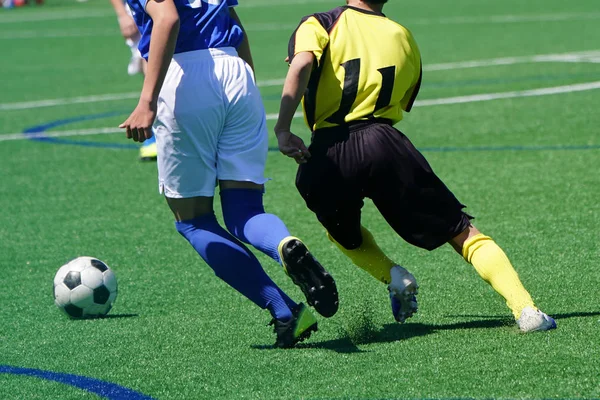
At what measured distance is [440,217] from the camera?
15.5 feet

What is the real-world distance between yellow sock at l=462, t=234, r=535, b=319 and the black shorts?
0.36 feet

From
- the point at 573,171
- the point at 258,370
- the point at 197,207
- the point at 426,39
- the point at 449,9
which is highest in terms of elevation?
the point at 197,207

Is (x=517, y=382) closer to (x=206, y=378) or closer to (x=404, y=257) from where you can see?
(x=206, y=378)

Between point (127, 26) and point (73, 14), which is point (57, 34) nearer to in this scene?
point (73, 14)

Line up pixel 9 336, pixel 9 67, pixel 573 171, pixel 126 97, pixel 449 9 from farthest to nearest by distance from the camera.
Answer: pixel 449 9 → pixel 9 67 → pixel 126 97 → pixel 573 171 → pixel 9 336

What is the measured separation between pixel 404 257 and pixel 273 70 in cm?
1059

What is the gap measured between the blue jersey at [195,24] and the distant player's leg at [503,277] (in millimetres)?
1371

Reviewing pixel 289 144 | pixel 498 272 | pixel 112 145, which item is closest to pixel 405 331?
pixel 498 272

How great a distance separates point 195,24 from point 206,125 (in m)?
0.44

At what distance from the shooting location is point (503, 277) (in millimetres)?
4680

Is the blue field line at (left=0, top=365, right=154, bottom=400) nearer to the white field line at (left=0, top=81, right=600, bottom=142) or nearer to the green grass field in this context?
the green grass field

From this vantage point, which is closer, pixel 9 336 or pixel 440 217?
pixel 440 217

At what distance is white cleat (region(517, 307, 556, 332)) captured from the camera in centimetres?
456

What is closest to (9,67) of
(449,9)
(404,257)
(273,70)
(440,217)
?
(273,70)
